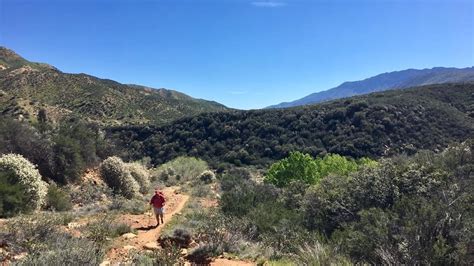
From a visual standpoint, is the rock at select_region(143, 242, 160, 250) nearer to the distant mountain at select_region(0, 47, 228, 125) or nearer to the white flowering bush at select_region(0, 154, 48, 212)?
the white flowering bush at select_region(0, 154, 48, 212)

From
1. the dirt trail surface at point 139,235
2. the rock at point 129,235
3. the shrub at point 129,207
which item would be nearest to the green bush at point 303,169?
the dirt trail surface at point 139,235

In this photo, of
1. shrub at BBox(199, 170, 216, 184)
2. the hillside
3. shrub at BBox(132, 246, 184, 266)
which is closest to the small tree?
shrub at BBox(199, 170, 216, 184)

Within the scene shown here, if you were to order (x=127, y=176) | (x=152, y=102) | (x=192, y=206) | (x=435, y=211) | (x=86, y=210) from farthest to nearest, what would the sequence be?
(x=152, y=102)
(x=127, y=176)
(x=192, y=206)
(x=86, y=210)
(x=435, y=211)

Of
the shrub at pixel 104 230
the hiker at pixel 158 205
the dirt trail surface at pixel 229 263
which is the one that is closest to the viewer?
the dirt trail surface at pixel 229 263

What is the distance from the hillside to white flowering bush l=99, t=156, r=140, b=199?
750 inches

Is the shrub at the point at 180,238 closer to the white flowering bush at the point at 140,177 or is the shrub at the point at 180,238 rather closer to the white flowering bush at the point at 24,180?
the white flowering bush at the point at 24,180

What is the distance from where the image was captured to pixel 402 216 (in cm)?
847

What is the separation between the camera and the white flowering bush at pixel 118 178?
24.4 m

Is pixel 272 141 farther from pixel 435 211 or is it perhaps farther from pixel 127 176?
pixel 435 211

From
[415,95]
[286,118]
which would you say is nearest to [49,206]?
[286,118]

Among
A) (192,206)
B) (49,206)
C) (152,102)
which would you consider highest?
(152,102)

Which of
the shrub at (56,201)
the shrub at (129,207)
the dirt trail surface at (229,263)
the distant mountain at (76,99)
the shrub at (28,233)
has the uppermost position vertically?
the distant mountain at (76,99)

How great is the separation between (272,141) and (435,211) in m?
42.8

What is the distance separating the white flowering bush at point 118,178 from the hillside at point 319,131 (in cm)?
1904
